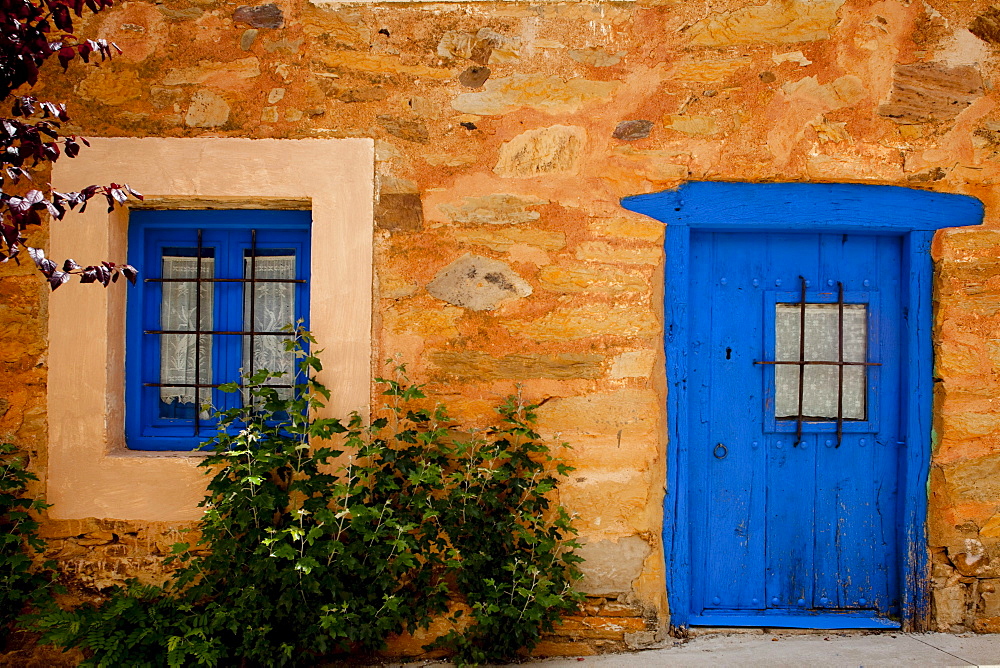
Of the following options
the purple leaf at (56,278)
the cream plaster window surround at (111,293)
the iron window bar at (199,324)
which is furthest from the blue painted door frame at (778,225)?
the purple leaf at (56,278)

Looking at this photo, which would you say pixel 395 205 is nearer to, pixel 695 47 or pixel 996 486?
pixel 695 47

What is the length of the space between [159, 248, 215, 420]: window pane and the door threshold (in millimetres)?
2506

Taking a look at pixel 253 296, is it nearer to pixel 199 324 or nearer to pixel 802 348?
pixel 199 324

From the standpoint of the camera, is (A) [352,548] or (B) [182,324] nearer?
(A) [352,548]

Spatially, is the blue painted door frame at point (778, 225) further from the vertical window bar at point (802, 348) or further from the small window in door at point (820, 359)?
the vertical window bar at point (802, 348)

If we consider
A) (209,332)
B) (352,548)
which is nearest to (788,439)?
(352,548)

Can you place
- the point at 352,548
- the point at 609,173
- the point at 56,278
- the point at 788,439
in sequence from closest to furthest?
the point at 56,278 < the point at 352,548 < the point at 609,173 < the point at 788,439

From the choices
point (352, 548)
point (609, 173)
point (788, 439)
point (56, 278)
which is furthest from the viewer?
point (788, 439)

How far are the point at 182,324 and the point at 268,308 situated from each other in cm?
41

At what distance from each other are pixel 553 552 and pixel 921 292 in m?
1.97

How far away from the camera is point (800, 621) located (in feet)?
10.4

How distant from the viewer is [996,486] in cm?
310

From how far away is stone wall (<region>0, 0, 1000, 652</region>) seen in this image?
121 inches

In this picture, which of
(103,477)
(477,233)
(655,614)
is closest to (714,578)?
(655,614)
